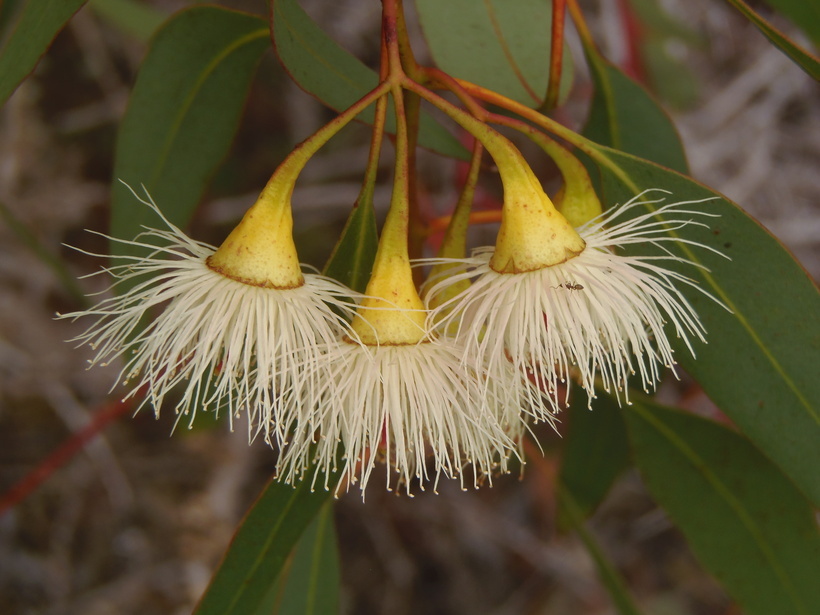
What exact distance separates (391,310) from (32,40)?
1.64 feet

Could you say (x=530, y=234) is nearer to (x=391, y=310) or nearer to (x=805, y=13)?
(x=391, y=310)

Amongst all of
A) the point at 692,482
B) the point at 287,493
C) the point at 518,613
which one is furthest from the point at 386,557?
the point at 287,493

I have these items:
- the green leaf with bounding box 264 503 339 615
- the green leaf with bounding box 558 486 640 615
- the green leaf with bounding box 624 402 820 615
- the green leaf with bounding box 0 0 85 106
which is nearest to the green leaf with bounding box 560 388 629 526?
the green leaf with bounding box 558 486 640 615

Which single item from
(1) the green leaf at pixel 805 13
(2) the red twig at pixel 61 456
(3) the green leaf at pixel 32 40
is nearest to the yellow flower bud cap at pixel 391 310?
(3) the green leaf at pixel 32 40

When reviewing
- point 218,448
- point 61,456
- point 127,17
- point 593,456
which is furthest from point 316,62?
point 218,448

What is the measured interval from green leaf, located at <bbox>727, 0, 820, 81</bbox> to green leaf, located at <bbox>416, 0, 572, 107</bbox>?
1.23 feet

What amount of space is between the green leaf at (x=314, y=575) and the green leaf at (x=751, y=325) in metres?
0.78

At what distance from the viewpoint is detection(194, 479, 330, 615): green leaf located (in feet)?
A: 3.54

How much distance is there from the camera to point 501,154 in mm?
828

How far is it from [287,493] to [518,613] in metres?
1.58

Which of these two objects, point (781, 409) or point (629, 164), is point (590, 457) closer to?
point (781, 409)

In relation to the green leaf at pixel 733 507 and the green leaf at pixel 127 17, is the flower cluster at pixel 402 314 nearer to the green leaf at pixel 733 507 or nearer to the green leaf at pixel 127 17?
the green leaf at pixel 733 507

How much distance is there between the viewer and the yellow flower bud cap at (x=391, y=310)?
2.80ft

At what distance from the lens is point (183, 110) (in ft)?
4.33
